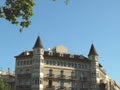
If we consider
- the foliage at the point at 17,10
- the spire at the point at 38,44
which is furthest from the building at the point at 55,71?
the foliage at the point at 17,10

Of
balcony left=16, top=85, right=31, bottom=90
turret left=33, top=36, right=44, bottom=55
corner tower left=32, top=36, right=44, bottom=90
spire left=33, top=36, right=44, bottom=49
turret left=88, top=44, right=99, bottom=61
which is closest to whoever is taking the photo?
corner tower left=32, top=36, right=44, bottom=90

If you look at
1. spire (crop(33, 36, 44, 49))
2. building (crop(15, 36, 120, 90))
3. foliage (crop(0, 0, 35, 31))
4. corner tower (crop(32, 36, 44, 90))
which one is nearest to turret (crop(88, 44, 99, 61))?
building (crop(15, 36, 120, 90))

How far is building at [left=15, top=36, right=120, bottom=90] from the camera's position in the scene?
87.7 meters

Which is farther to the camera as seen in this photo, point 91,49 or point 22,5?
point 91,49

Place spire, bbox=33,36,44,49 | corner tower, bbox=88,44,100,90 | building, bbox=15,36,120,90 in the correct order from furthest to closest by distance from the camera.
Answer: corner tower, bbox=88,44,100,90 → spire, bbox=33,36,44,49 → building, bbox=15,36,120,90

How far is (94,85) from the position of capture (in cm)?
9219

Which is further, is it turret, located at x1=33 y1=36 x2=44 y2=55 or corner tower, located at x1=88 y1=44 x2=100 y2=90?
corner tower, located at x1=88 y1=44 x2=100 y2=90

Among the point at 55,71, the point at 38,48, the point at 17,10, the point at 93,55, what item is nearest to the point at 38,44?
the point at 38,48

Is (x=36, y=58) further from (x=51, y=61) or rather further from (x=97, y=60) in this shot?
(x=97, y=60)

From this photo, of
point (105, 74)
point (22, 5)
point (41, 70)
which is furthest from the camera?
→ point (105, 74)

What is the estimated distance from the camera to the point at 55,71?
8994cm

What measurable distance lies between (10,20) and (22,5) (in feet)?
5.12

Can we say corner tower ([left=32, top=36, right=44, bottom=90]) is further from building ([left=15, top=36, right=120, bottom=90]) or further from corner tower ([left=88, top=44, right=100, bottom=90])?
corner tower ([left=88, top=44, right=100, bottom=90])

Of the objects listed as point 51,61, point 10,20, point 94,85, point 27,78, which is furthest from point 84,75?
point 10,20
